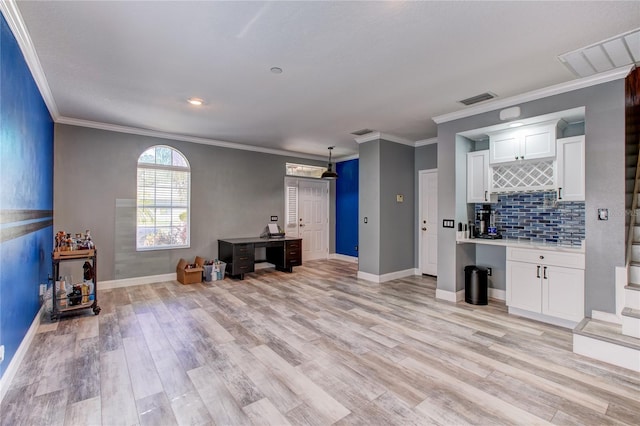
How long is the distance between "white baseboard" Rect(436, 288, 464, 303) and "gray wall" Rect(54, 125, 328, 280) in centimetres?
395

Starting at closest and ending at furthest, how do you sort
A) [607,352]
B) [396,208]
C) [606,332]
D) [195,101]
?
[607,352] → [606,332] → [195,101] → [396,208]

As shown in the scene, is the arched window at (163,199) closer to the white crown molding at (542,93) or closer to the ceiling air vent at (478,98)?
the white crown molding at (542,93)

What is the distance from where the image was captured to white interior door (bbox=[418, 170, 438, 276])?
580cm

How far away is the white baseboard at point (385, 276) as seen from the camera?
5.41 meters

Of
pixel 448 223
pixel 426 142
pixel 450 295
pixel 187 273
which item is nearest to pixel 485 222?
pixel 448 223

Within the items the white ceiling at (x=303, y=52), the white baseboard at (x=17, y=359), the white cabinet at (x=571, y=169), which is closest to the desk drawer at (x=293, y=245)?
the white ceiling at (x=303, y=52)

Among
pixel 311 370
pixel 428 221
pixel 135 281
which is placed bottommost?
pixel 311 370

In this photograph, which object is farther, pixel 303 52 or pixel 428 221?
pixel 428 221

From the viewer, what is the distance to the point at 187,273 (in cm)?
519

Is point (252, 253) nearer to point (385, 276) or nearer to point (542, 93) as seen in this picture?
point (385, 276)

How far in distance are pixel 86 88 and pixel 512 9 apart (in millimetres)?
4287

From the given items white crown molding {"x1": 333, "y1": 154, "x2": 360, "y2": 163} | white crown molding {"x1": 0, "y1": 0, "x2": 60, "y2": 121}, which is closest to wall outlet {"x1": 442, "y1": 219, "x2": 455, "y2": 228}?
white crown molding {"x1": 333, "y1": 154, "x2": 360, "y2": 163}

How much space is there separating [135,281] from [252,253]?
6.65ft

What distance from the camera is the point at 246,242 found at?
223 inches
